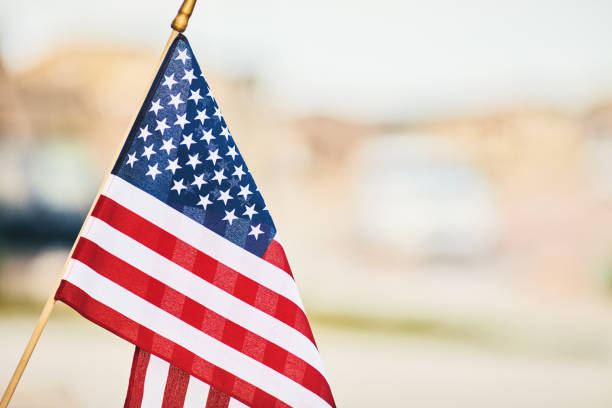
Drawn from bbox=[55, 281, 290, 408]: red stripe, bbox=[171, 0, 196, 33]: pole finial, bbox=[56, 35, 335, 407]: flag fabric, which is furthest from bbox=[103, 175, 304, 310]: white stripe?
bbox=[171, 0, 196, 33]: pole finial

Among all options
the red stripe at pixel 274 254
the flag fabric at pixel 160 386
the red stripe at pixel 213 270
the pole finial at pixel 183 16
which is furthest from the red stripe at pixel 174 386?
the pole finial at pixel 183 16

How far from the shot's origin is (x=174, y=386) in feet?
5.43

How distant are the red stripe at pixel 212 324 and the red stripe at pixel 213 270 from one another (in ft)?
0.24

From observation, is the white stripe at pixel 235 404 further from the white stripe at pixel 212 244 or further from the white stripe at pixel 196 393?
the white stripe at pixel 212 244

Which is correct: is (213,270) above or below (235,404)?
above

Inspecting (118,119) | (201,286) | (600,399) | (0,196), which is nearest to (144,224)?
(201,286)

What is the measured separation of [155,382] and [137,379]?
0.05m

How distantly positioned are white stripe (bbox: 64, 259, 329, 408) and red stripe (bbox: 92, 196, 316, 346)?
→ 138 mm

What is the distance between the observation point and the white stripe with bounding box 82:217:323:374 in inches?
63.0

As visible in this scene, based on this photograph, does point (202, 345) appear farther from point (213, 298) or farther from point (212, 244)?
point (212, 244)

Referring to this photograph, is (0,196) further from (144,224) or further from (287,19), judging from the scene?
(287,19)

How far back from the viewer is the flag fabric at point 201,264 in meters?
1.60

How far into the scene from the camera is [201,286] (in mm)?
1610

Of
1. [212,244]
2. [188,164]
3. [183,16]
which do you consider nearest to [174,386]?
[212,244]
